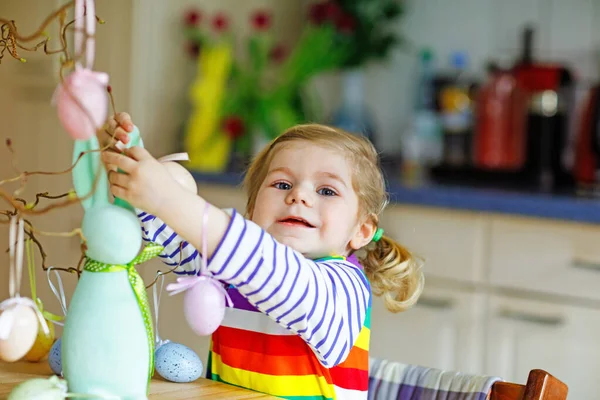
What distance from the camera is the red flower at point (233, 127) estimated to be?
2646mm

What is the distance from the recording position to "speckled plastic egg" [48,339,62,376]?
946mm

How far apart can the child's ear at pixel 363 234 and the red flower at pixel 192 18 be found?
1665 millimetres

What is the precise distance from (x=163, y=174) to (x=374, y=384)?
A: 1.96ft

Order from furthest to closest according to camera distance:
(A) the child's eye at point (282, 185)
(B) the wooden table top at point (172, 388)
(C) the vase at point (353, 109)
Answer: (C) the vase at point (353, 109), (A) the child's eye at point (282, 185), (B) the wooden table top at point (172, 388)

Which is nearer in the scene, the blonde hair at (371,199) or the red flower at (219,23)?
the blonde hair at (371,199)

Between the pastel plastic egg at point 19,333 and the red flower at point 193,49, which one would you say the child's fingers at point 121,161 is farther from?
the red flower at point 193,49

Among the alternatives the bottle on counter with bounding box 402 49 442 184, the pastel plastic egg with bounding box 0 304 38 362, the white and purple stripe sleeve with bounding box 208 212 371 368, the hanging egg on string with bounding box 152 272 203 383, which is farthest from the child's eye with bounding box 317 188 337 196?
the bottle on counter with bounding box 402 49 442 184

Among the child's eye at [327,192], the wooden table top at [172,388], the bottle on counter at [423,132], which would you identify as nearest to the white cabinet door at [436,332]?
the bottle on counter at [423,132]

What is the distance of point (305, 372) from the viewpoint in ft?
3.38

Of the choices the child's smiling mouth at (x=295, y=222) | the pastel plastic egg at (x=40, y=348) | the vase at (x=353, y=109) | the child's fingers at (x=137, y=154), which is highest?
the vase at (x=353, y=109)

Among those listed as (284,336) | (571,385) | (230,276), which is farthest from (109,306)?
(571,385)

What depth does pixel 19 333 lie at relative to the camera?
695 millimetres

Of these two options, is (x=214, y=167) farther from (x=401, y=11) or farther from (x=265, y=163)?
(x=265, y=163)

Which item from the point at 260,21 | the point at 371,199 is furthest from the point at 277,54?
the point at 371,199
